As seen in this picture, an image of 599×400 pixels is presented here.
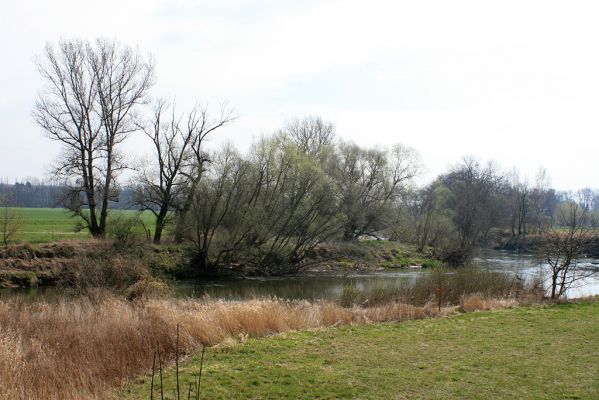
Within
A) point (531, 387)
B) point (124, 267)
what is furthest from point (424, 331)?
point (124, 267)

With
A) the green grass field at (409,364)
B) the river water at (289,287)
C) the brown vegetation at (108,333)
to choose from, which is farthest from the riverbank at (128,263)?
the green grass field at (409,364)

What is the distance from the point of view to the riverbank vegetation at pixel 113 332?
A: 26.0 feet

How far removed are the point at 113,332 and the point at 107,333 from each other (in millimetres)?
→ 122

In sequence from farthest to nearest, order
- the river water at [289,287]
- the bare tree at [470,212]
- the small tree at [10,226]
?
the bare tree at [470,212], the small tree at [10,226], the river water at [289,287]

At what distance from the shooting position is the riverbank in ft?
72.5

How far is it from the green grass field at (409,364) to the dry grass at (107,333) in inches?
34.0

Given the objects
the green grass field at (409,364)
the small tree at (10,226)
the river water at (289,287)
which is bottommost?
the river water at (289,287)

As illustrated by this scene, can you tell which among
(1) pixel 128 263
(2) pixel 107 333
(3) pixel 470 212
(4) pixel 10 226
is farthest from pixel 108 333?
(3) pixel 470 212

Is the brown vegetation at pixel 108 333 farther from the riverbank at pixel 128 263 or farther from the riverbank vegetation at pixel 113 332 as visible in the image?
the riverbank at pixel 128 263

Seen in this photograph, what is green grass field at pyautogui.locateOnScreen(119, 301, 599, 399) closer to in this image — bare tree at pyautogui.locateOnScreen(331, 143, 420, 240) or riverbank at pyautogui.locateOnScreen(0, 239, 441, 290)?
riverbank at pyautogui.locateOnScreen(0, 239, 441, 290)

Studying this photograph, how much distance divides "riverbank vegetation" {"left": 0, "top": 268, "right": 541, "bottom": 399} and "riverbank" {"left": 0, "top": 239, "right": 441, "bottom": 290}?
4.69 m

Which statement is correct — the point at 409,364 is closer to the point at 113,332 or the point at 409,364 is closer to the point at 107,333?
the point at 113,332

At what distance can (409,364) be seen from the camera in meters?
Result: 9.52

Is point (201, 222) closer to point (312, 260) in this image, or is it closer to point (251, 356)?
point (312, 260)
